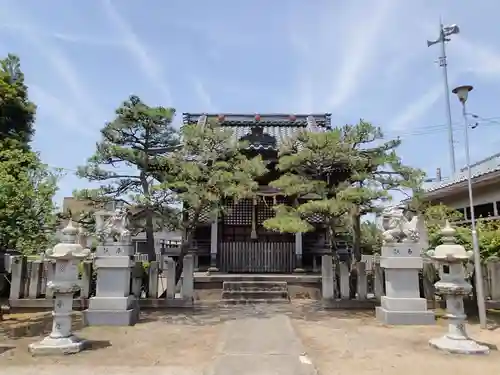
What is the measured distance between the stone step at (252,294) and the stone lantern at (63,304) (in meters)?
5.86

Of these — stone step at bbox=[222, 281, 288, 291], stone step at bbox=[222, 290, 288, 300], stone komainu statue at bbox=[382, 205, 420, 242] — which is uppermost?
stone komainu statue at bbox=[382, 205, 420, 242]

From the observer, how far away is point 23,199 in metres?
7.87

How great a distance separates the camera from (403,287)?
7.69m

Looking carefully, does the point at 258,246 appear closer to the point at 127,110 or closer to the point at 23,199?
the point at 127,110

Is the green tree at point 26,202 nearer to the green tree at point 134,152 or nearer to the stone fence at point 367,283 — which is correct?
the green tree at point 134,152

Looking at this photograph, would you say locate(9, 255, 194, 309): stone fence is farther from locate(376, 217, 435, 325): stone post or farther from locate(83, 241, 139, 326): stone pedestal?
locate(376, 217, 435, 325): stone post

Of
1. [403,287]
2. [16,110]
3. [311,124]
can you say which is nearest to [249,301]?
[403,287]

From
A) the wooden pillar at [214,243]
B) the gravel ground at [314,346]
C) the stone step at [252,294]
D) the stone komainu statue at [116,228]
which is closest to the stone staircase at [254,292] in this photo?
the stone step at [252,294]

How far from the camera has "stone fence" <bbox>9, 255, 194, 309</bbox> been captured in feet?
30.0

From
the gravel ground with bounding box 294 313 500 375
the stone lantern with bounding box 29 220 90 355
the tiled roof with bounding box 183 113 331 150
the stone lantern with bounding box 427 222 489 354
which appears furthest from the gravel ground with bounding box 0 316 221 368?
the tiled roof with bounding box 183 113 331 150

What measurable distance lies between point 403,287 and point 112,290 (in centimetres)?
586

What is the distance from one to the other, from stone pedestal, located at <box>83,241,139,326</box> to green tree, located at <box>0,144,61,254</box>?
181cm

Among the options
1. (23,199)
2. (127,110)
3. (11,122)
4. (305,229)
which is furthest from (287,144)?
(11,122)

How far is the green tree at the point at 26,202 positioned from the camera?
7.68 meters
